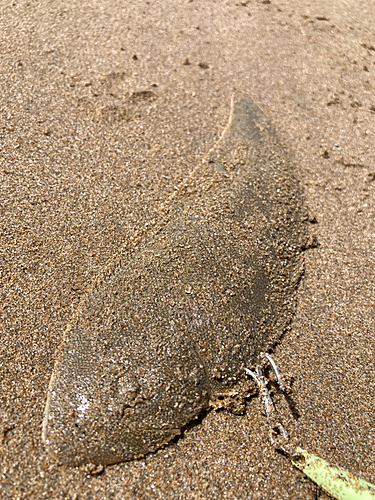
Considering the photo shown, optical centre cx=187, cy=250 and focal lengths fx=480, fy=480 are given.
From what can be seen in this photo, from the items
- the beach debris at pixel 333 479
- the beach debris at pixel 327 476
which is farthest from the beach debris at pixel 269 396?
the beach debris at pixel 333 479

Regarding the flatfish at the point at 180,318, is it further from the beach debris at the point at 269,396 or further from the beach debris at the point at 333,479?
the beach debris at the point at 333,479

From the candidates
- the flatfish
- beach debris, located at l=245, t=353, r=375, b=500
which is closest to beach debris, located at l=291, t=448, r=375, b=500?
beach debris, located at l=245, t=353, r=375, b=500

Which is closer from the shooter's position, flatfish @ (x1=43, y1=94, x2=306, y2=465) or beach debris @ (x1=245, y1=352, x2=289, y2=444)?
flatfish @ (x1=43, y1=94, x2=306, y2=465)

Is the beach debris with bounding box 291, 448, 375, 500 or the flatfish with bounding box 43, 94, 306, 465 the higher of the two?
the flatfish with bounding box 43, 94, 306, 465

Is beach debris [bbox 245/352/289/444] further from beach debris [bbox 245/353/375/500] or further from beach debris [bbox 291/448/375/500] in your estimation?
beach debris [bbox 291/448/375/500]

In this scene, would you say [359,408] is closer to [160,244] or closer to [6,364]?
[160,244]

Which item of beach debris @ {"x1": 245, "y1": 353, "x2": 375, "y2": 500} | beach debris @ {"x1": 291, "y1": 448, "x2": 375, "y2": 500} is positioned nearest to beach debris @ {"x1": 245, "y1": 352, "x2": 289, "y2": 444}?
beach debris @ {"x1": 245, "y1": 353, "x2": 375, "y2": 500}
